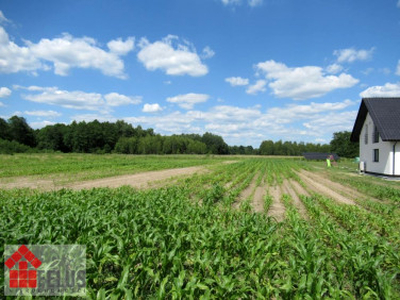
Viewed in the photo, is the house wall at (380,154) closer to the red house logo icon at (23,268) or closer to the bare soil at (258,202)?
the bare soil at (258,202)

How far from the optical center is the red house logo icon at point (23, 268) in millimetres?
3496

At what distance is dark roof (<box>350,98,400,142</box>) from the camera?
18289 millimetres

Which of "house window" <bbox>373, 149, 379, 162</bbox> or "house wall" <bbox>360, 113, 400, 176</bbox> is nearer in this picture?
"house wall" <bbox>360, 113, 400, 176</bbox>

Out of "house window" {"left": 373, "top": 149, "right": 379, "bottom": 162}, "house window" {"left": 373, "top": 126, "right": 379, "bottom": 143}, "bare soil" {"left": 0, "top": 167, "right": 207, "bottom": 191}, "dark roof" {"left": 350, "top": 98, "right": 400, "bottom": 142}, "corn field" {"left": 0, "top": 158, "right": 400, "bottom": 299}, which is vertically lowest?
"bare soil" {"left": 0, "top": 167, "right": 207, "bottom": 191}

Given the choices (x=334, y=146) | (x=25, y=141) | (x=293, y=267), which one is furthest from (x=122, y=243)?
(x=25, y=141)

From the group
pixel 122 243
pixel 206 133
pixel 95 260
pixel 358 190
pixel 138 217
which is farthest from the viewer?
pixel 206 133

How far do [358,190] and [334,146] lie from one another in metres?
82.7

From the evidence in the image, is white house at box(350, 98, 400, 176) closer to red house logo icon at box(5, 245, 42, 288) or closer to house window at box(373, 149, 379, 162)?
house window at box(373, 149, 379, 162)

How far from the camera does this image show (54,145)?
86938 millimetres

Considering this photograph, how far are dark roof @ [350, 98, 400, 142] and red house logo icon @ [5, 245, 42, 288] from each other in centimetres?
2211

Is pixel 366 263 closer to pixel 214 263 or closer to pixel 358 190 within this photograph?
pixel 214 263

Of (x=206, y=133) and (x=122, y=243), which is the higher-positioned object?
(x=206, y=133)

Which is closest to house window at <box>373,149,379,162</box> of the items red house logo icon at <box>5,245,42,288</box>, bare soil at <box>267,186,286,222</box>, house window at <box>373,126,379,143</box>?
house window at <box>373,126,379,143</box>

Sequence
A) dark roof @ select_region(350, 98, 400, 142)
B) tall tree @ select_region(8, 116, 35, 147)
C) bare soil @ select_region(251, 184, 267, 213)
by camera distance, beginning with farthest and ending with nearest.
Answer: tall tree @ select_region(8, 116, 35, 147)
dark roof @ select_region(350, 98, 400, 142)
bare soil @ select_region(251, 184, 267, 213)
